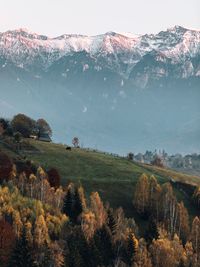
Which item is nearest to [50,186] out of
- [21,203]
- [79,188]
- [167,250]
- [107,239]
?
[79,188]

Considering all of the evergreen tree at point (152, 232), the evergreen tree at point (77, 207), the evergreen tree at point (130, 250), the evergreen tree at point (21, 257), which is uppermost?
the evergreen tree at point (77, 207)

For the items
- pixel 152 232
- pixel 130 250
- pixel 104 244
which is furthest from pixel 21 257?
pixel 152 232

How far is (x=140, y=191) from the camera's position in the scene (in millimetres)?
190375

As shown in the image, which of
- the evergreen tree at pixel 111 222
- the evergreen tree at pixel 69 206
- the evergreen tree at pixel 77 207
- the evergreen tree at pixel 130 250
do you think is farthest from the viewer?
the evergreen tree at pixel 69 206

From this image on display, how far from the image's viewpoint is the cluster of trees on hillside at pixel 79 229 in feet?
458

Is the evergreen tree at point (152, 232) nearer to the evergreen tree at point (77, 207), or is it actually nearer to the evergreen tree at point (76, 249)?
the evergreen tree at point (76, 249)

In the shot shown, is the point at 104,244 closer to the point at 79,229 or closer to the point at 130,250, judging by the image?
the point at 130,250

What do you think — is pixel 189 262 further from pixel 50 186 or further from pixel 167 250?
pixel 50 186

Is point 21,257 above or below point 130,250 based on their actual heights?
below

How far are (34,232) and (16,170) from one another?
162 feet

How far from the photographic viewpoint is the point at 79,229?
14850cm

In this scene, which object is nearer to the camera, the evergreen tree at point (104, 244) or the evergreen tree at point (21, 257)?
the evergreen tree at point (21, 257)

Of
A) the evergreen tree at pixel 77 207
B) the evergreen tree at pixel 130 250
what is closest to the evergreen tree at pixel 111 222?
the evergreen tree at pixel 130 250

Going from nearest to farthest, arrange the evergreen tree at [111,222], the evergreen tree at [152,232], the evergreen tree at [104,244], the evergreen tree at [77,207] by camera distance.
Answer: the evergreen tree at [104,244], the evergreen tree at [152,232], the evergreen tree at [111,222], the evergreen tree at [77,207]
